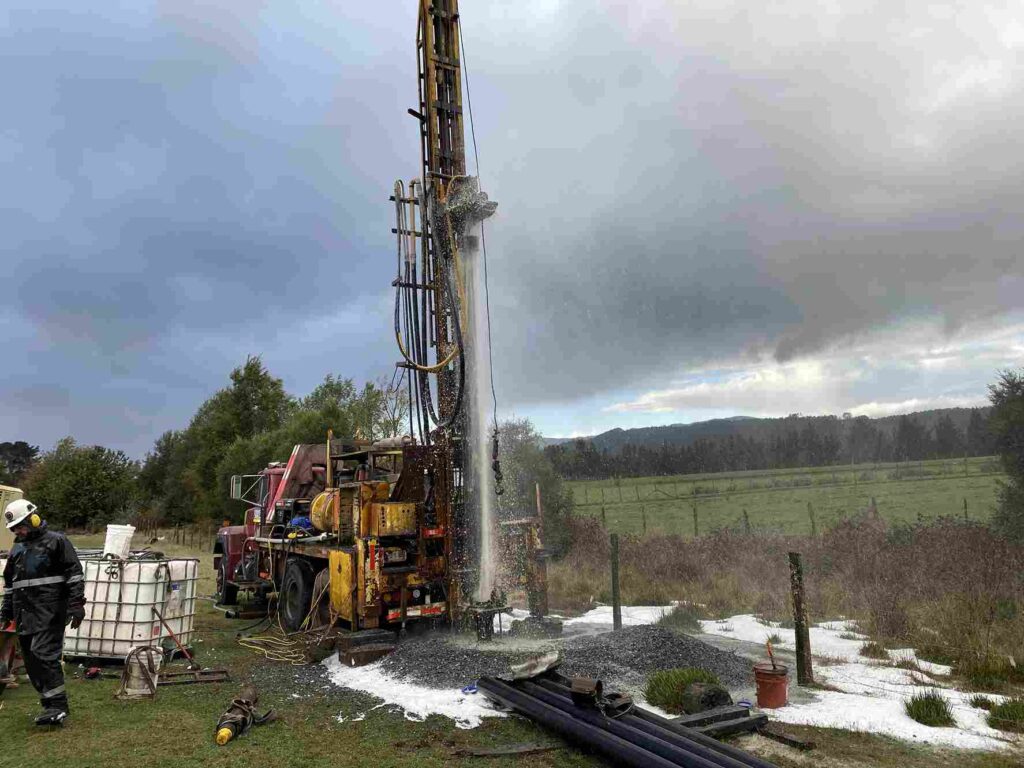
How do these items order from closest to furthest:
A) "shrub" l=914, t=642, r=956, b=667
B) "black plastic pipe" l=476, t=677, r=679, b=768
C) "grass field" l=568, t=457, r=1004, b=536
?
1. "black plastic pipe" l=476, t=677, r=679, b=768
2. "shrub" l=914, t=642, r=956, b=667
3. "grass field" l=568, t=457, r=1004, b=536

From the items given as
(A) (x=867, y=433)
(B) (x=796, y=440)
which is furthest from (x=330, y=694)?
(B) (x=796, y=440)

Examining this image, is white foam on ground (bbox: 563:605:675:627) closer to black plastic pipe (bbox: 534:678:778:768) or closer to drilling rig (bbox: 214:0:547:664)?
drilling rig (bbox: 214:0:547:664)

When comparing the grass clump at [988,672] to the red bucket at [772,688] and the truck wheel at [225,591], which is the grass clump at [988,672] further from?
the truck wheel at [225,591]

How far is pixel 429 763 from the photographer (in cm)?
518

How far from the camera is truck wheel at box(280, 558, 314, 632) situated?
10.6 meters

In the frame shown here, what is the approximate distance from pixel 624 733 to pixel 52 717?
A: 5.05 meters

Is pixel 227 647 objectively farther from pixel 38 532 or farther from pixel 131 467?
pixel 131 467

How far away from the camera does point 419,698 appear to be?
6.76m

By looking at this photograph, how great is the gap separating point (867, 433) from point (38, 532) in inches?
1035

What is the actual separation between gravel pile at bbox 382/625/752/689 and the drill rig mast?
1292 mm

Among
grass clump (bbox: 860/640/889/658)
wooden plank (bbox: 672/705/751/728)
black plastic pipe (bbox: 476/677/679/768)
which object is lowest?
grass clump (bbox: 860/640/889/658)

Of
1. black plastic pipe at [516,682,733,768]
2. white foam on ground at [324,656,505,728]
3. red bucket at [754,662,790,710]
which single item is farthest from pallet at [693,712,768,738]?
white foam on ground at [324,656,505,728]

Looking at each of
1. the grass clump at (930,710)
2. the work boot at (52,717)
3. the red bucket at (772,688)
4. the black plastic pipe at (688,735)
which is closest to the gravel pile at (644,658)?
the red bucket at (772,688)

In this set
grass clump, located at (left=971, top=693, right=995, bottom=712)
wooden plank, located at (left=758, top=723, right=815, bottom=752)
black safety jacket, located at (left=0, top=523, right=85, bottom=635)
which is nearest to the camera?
wooden plank, located at (left=758, top=723, right=815, bottom=752)
